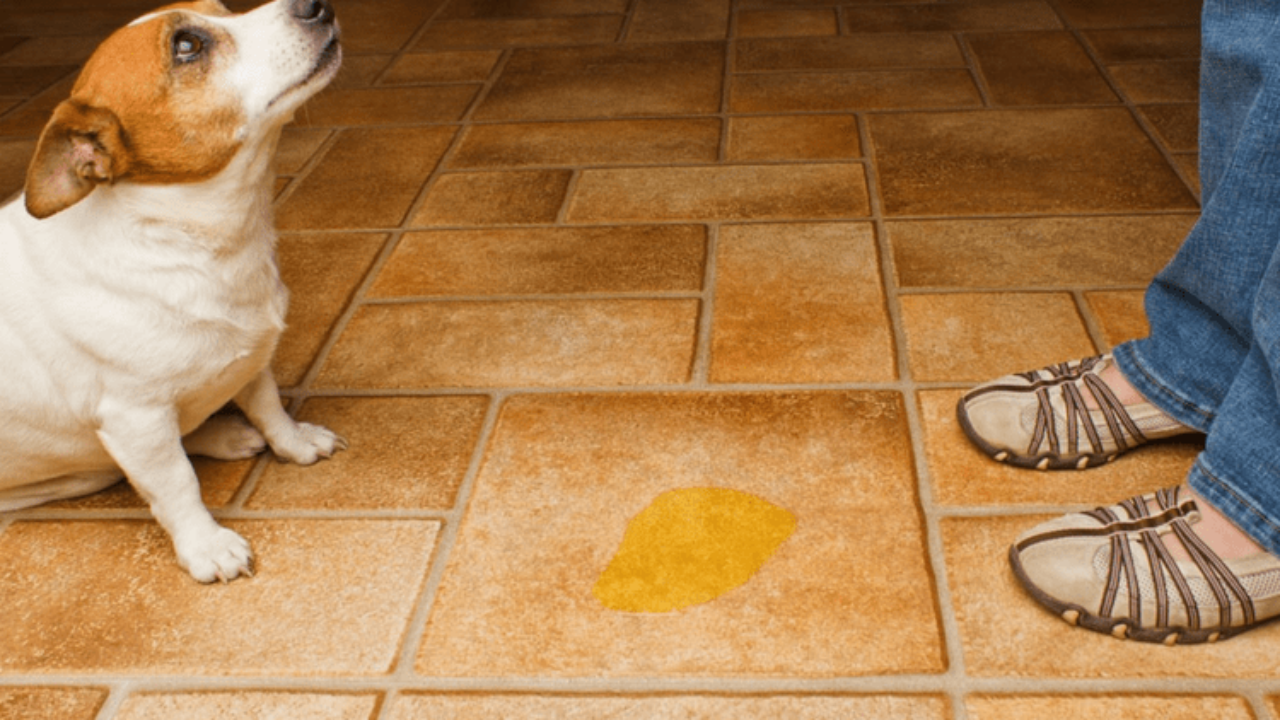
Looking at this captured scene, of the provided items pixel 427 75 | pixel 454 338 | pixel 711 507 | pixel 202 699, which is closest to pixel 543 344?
pixel 454 338

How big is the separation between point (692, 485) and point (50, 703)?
0.93 metres

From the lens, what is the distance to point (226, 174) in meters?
1.44

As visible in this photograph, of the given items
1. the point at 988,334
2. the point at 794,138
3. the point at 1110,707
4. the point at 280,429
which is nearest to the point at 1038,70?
the point at 794,138

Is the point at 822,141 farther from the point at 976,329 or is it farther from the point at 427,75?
the point at 427,75

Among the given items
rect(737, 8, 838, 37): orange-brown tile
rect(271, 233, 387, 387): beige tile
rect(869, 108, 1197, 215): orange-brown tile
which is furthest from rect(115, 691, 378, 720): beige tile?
rect(737, 8, 838, 37): orange-brown tile

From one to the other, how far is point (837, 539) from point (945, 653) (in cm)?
24

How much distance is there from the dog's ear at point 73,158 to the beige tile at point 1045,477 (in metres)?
1.24

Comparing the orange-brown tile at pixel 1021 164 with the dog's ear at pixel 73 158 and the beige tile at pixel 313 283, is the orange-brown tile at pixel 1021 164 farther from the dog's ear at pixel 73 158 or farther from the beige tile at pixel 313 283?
the dog's ear at pixel 73 158

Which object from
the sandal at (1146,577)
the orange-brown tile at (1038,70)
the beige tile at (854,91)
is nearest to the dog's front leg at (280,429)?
the sandal at (1146,577)

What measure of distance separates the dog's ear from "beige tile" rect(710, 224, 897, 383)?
104cm

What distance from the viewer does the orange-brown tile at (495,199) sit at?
8.44 feet

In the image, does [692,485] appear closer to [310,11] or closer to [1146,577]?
[1146,577]

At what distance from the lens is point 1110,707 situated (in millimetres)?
1282

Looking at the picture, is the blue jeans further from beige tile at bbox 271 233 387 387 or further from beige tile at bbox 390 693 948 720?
beige tile at bbox 271 233 387 387
